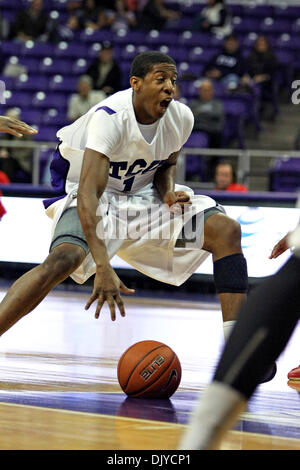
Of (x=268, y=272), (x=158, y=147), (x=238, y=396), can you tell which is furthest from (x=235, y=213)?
(x=238, y=396)

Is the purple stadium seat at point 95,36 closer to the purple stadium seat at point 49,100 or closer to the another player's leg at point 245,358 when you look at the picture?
the purple stadium seat at point 49,100

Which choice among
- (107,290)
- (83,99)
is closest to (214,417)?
(107,290)

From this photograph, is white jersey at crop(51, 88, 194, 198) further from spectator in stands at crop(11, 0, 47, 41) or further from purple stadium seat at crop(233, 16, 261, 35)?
spectator in stands at crop(11, 0, 47, 41)

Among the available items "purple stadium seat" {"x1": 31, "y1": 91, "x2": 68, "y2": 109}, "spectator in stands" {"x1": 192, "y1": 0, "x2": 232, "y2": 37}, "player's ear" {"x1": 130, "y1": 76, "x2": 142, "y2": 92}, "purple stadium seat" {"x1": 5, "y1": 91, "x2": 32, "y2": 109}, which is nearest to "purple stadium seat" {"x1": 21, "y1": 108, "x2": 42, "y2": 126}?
"purple stadium seat" {"x1": 31, "y1": 91, "x2": 68, "y2": 109}

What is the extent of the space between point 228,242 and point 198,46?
444 inches

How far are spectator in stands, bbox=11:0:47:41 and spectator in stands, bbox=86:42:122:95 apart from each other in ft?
8.27

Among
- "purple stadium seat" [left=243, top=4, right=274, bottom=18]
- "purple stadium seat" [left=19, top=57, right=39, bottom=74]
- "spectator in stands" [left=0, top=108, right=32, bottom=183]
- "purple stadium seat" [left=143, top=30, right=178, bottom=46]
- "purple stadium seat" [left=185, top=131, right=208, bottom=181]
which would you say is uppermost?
"purple stadium seat" [left=243, top=4, right=274, bottom=18]

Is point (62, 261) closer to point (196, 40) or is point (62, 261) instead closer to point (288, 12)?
point (196, 40)

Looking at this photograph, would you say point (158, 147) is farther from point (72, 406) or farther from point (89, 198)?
point (72, 406)

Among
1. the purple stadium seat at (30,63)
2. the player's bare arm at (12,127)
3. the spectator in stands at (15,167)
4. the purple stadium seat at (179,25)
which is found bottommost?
the spectator in stands at (15,167)

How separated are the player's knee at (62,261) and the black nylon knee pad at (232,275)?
74cm

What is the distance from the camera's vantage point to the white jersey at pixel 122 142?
473 centimetres

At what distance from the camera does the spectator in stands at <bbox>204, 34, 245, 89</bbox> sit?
14273 mm

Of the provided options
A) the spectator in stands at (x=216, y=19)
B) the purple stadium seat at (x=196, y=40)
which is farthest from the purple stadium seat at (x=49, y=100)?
the spectator in stands at (x=216, y=19)
